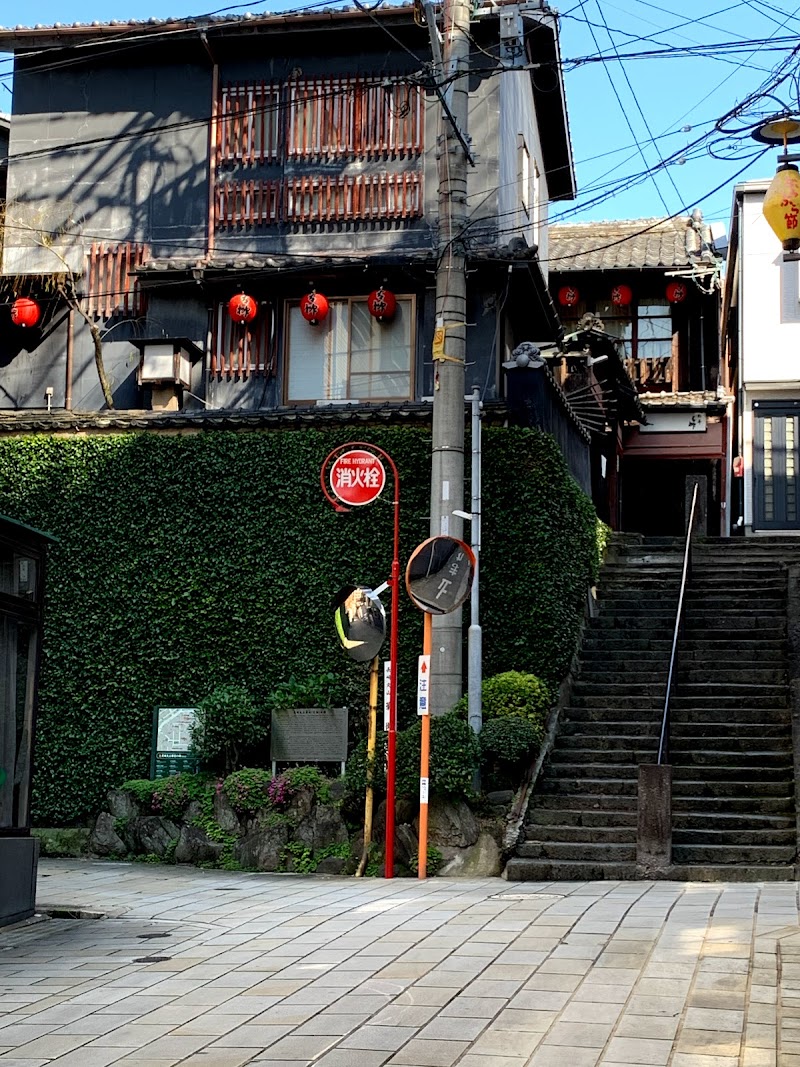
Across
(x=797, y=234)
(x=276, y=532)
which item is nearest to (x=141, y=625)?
(x=276, y=532)

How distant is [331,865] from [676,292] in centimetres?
1928

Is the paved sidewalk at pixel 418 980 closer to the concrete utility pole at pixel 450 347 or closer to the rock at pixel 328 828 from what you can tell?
the rock at pixel 328 828

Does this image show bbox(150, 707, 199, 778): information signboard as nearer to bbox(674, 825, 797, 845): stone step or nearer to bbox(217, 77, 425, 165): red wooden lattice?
bbox(674, 825, 797, 845): stone step

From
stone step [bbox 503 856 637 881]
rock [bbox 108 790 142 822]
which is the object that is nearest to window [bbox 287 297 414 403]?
rock [bbox 108 790 142 822]

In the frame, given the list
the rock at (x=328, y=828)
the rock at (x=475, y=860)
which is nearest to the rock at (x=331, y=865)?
the rock at (x=328, y=828)

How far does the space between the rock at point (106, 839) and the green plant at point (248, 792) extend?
5.97ft

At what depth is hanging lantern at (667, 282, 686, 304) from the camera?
3091 cm

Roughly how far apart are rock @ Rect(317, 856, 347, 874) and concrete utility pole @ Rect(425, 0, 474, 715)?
210cm

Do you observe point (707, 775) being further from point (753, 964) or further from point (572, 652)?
point (753, 964)

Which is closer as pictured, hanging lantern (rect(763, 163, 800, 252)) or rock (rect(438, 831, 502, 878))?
hanging lantern (rect(763, 163, 800, 252))

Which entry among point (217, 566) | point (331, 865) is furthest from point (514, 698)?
point (217, 566)

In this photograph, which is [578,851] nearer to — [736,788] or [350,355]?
[736,788]

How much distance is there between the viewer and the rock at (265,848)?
1589cm

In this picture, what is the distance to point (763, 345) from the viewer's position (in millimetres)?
26891
